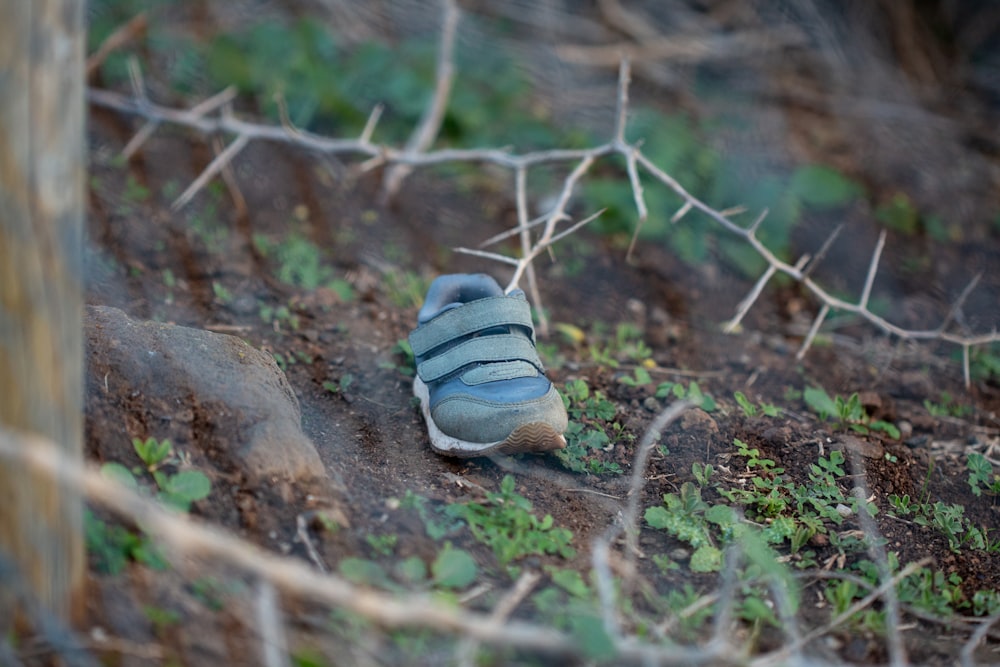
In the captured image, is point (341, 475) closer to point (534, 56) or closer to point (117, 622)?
point (117, 622)

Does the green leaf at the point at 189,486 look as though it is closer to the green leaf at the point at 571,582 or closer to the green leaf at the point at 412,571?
the green leaf at the point at 412,571

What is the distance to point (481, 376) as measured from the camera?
2.65 m

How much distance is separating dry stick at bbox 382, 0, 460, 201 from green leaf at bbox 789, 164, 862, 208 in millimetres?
2030

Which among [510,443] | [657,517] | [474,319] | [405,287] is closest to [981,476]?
[657,517]

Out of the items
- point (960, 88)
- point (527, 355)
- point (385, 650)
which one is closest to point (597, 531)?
point (527, 355)

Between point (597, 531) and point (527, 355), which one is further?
point (527, 355)

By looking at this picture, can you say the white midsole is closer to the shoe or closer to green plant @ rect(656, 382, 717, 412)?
the shoe

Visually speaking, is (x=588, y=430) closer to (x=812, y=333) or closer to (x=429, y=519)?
(x=429, y=519)

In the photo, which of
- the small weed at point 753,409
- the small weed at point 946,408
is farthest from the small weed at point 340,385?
the small weed at point 946,408

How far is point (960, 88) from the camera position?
20.7 ft

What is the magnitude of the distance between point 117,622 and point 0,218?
780 mm

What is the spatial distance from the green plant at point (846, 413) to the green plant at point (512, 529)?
4.29 ft

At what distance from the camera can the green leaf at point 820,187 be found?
4.97 m

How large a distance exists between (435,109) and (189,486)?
2.84m
